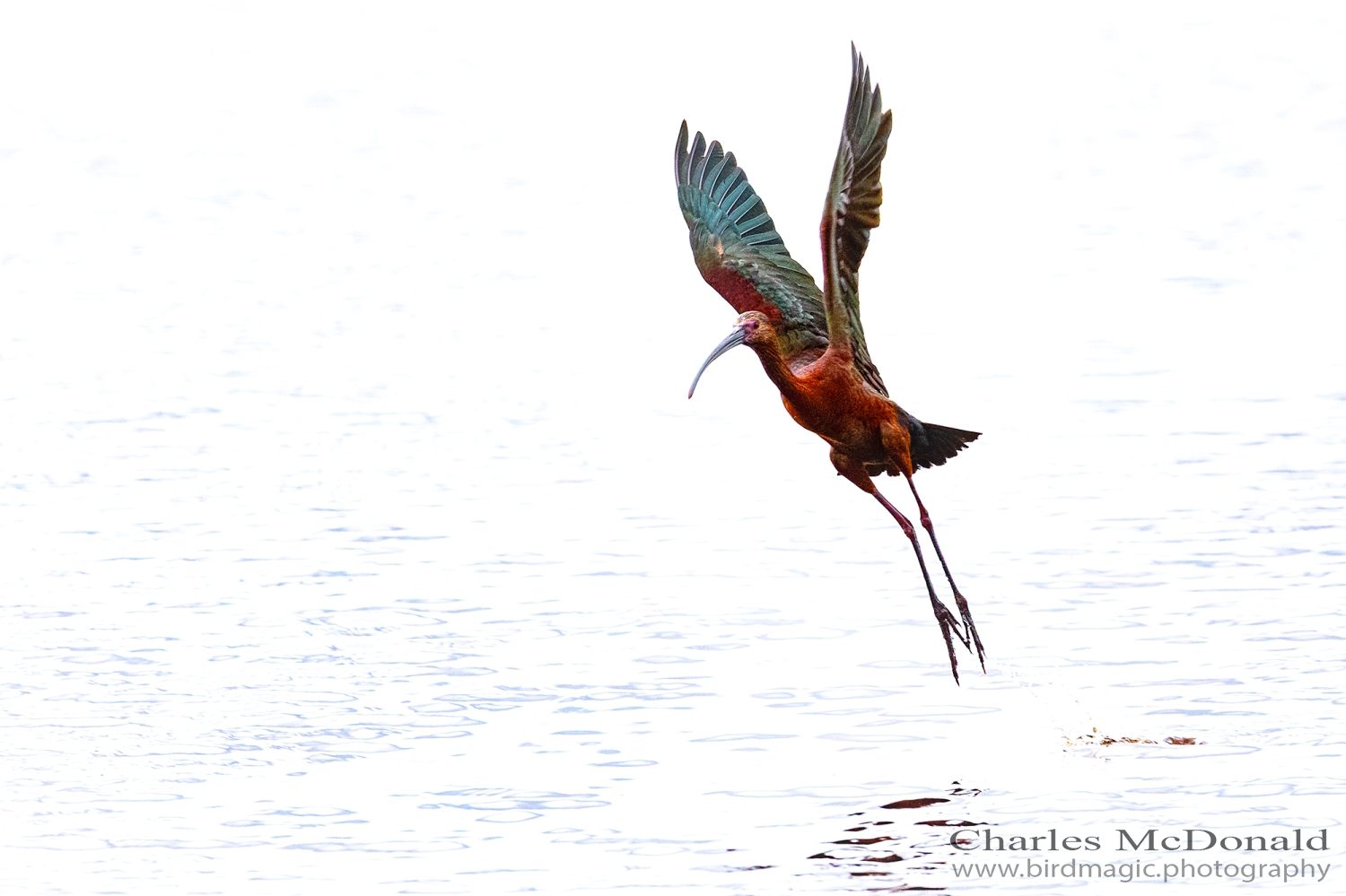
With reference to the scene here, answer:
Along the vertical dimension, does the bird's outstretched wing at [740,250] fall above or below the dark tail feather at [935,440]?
above

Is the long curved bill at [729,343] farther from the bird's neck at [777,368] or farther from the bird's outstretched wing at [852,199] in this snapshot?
the bird's outstretched wing at [852,199]

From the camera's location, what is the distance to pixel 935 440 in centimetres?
1027

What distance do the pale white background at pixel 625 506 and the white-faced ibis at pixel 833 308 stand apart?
1.01m

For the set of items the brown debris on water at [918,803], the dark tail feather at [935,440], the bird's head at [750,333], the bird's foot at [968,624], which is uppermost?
the bird's head at [750,333]

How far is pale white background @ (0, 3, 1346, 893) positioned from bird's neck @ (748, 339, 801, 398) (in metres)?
1.41

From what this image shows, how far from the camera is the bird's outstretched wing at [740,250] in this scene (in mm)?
10445

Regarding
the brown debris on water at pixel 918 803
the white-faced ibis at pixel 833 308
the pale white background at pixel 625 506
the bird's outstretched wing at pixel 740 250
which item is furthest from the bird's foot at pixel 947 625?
the bird's outstretched wing at pixel 740 250

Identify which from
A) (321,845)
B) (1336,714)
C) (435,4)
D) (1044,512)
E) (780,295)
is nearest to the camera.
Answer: (321,845)

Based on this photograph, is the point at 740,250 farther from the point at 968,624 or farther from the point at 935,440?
the point at 968,624

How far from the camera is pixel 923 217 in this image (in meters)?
23.3

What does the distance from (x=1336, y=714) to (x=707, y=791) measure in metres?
2.57

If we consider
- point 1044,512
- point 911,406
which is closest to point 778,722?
point 1044,512

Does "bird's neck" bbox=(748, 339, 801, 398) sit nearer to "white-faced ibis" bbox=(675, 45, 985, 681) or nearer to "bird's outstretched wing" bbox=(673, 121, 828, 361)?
"white-faced ibis" bbox=(675, 45, 985, 681)

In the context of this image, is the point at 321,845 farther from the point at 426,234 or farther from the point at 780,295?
the point at 426,234
